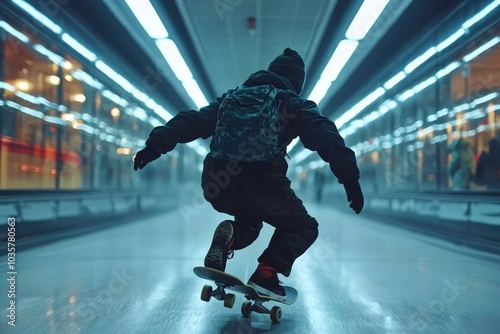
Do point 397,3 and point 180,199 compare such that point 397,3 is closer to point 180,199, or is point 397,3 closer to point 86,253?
point 86,253

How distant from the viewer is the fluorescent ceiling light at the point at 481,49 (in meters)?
6.79

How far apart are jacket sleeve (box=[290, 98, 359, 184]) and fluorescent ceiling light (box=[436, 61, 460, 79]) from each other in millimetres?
6832

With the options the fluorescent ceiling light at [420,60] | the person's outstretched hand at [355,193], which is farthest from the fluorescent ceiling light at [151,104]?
the person's outstretched hand at [355,193]

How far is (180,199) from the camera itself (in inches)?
846

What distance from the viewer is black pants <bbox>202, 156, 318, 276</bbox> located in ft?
8.73

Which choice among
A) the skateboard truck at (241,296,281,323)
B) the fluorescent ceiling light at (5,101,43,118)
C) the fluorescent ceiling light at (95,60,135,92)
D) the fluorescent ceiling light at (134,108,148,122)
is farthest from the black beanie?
the fluorescent ceiling light at (134,108,148,122)

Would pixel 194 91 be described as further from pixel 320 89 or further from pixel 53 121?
pixel 53 121

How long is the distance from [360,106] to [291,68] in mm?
13589

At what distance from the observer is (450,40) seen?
8555 mm

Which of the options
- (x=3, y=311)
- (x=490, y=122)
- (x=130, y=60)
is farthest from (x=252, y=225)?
(x=130, y=60)

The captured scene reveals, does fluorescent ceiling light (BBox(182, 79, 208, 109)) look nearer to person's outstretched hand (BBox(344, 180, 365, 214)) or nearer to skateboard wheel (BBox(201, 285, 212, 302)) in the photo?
skateboard wheel (BBox(201, 285, 212, 302))

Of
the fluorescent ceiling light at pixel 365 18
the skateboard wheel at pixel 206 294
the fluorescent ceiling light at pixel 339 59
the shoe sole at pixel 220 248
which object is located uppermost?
the fluorescent ceiling light at pixel 365 18

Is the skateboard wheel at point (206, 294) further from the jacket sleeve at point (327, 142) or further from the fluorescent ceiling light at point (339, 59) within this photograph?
the fluorescent ceiling light at point (339, 59)

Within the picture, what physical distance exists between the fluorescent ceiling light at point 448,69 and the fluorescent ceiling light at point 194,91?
6.71 metres
